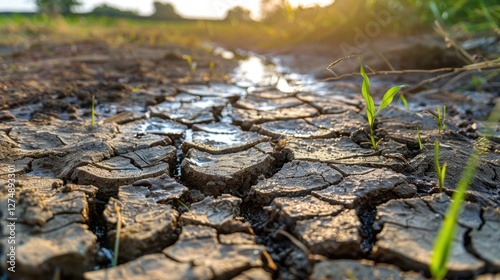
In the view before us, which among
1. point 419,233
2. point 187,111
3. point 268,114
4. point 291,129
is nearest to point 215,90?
point 187,111

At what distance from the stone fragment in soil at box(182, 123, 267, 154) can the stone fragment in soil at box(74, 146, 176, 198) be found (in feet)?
0.55

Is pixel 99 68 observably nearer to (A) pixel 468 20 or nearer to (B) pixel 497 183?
(B) pixel 497 183

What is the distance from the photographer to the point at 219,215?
5.41 feet

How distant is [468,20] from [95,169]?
5.07m

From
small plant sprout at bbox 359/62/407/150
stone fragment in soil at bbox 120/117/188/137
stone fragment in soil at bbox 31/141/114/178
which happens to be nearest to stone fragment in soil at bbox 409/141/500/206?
small plant sprout at bbox 359/62/407/150

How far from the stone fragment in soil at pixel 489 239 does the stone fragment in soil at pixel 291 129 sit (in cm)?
112

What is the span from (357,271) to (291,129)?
4.83ft

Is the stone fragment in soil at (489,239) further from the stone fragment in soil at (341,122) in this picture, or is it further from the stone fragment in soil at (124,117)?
the stone fragment in soil at (124,117)

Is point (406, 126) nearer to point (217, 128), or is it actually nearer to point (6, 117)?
point (217, 128)

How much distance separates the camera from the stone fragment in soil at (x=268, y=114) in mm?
2854

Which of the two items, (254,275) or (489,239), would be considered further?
(489,239)

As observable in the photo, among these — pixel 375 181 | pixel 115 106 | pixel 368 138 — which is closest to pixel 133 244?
pixel 375 181

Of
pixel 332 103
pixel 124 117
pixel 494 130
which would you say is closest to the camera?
pixel 494 130

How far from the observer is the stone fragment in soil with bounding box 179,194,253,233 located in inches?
62.2
